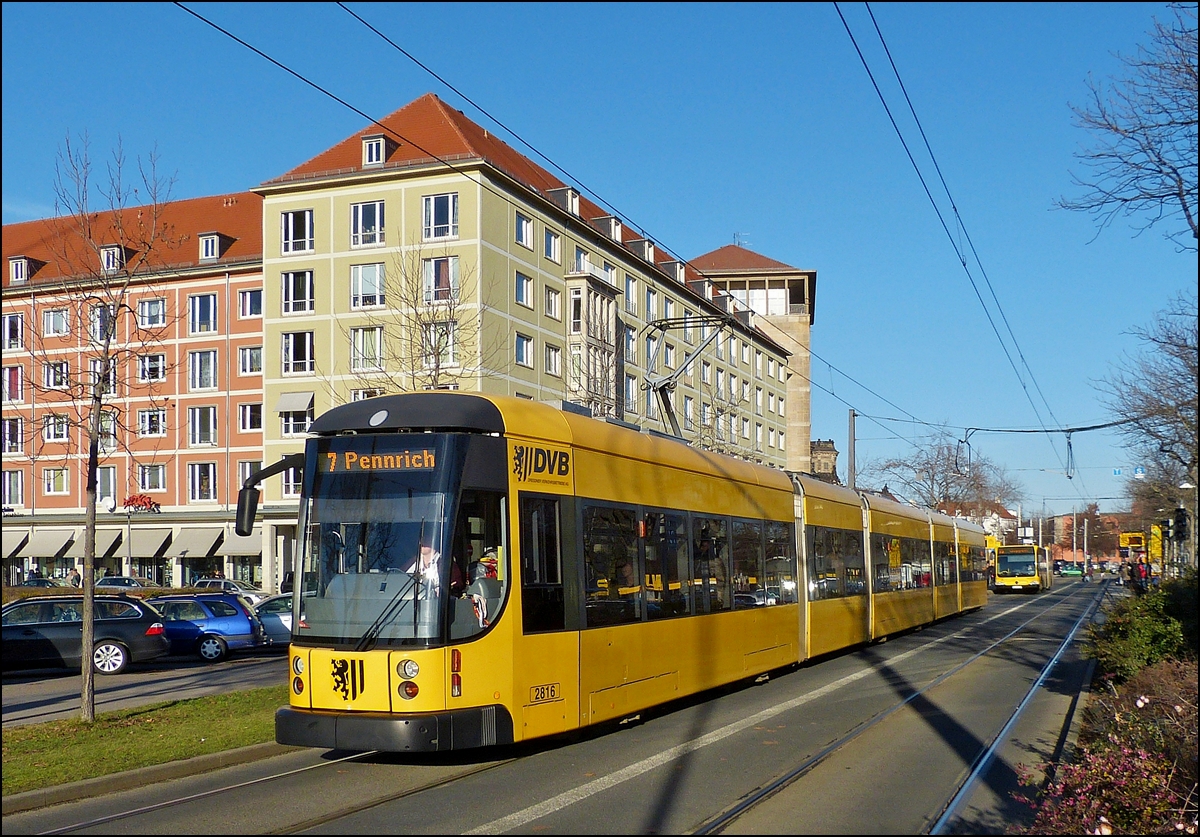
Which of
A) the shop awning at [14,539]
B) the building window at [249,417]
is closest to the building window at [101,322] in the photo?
the building window at [249,417]

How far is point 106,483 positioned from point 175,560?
6.12 m

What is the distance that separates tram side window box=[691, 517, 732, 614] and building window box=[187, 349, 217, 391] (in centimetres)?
4843

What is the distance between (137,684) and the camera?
19.5m

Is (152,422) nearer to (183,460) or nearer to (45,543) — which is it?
(183,460)

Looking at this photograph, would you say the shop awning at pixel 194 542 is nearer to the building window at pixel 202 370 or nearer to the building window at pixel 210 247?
the building window at pixel 202 370

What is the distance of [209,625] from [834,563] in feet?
42.3

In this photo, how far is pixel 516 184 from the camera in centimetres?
5009

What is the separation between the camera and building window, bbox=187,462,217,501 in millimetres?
59031

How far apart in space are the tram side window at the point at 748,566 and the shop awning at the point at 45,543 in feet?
173

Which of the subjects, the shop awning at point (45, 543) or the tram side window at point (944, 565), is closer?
the tram side window at point (944, 565)

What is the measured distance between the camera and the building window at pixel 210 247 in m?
60.5

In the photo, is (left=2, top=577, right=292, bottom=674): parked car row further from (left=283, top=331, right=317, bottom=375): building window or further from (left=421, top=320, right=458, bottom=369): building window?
(left=283, top=331, right=317, bottom=375): building window

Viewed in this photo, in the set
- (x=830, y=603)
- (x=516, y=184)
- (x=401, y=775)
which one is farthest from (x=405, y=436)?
(x=516, y=184)

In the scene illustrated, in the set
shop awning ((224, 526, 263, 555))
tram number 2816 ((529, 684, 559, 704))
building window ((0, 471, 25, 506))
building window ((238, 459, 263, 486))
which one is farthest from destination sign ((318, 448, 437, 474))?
building window ((0, 471, 25, 506))
